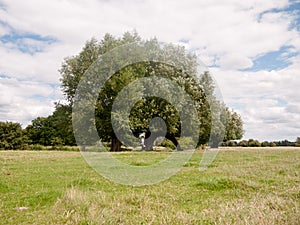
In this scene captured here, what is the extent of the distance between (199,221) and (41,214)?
3.70 meters

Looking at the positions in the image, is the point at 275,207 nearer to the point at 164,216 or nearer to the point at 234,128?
the point at 164,216

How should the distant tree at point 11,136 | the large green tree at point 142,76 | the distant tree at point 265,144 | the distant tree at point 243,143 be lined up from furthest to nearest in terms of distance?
1. the distant tree at point 243,143
2. the distant tree at point 265,144
3. the distant tree at point 11,136
4. the large green tree at point 142,76

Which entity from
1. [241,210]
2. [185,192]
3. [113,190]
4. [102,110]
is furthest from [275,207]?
[102,110]

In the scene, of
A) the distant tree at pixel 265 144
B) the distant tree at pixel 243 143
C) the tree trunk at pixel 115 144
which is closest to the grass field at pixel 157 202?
the tree trunk at pixel 115 144

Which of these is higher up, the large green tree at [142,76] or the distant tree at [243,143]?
the large green tree at [142,76]

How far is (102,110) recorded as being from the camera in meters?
37.3

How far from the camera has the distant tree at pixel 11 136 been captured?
→ 220 ft

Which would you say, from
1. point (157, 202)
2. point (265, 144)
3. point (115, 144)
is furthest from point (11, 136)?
point (157, 202)

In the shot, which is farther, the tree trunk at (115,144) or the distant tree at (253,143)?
the distant tree at (253,143)

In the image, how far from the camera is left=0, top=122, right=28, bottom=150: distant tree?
67.1 m

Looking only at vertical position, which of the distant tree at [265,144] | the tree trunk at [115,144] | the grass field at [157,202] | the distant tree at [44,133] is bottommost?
the grass field at [157,202]

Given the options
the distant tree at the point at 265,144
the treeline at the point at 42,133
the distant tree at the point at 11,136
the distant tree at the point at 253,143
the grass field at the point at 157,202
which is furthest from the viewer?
the distant tree at the point at 253,143

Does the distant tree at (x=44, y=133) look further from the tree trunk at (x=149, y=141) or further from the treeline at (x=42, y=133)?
the tree trunk at (x=149, y=141)

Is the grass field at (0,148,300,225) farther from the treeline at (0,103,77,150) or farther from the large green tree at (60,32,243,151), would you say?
the treeline at (0,103,77,150)
